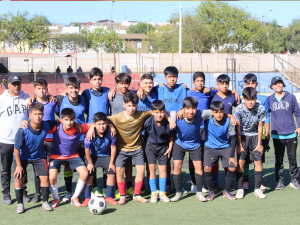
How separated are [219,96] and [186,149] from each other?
3.74 ft

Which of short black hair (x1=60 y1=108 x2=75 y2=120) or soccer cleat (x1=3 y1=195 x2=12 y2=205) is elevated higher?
short black hair (x1=60 y1=108 x2=75 y2=120)

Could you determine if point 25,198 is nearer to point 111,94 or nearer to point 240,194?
point 111,94

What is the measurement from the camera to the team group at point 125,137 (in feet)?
16.2

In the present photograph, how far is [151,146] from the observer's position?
5246 millimetres

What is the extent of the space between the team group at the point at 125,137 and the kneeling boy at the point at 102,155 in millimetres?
16

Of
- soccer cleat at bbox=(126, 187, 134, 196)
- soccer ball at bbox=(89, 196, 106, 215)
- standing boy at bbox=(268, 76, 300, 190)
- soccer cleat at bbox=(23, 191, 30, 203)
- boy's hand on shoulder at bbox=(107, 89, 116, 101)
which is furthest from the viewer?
standing boy at bbox=(268, 76, 300, 190)

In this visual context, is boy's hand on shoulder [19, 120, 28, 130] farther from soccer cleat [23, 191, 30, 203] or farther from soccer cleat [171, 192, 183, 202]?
soccer cleat [171, 192, 183, 202]

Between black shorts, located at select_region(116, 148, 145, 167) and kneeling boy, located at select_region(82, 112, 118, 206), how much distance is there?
0.11 m

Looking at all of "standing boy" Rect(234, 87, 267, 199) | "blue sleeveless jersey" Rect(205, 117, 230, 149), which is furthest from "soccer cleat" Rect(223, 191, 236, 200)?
"blue sleeveless jersey" Rect(205, 117, 230, 149)

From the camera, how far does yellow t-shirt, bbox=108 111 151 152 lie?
16.8ft

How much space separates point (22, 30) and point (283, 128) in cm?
3959

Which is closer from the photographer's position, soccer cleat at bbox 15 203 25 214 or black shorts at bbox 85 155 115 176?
soccer cleat at bbox 15 203 25 214

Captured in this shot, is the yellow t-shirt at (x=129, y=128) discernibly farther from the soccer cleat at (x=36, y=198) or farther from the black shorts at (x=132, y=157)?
the soccer cleat at (x=36, y=198)

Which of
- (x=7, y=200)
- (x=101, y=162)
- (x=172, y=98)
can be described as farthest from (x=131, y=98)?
Result: (x=7, y=200)
